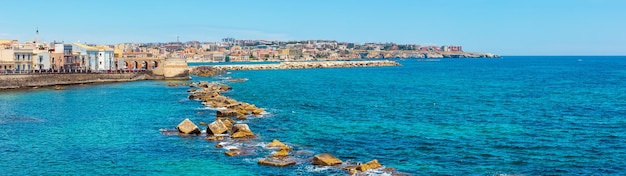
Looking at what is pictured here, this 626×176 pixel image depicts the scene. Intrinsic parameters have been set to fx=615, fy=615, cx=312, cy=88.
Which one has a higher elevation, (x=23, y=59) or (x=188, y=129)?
(x=23, y=59)

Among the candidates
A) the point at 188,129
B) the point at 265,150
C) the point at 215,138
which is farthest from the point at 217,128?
the point at 265,150

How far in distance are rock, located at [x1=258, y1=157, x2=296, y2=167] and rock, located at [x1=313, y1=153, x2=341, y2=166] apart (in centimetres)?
115

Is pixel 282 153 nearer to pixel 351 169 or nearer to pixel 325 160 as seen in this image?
pixel 325 160

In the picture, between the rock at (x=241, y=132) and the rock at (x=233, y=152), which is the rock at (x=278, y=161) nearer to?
the rock at (x=233, y=152)

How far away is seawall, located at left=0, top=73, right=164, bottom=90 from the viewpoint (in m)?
83.0

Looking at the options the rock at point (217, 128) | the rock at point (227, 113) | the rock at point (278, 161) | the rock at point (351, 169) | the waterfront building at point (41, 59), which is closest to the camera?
the rock at point (351, 169)

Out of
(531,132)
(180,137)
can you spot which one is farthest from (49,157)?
(531,132)

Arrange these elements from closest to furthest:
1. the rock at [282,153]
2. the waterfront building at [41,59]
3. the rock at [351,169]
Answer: the rock at [351,169] → the rock at [282,153] → the waterfront building at [41,59]

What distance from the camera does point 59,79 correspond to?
9256 cm

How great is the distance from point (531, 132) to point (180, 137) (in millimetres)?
23282

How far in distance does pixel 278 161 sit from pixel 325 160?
242 centimetres

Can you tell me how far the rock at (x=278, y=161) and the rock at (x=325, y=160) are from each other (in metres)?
1.15

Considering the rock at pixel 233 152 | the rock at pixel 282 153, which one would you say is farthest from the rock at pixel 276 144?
the rock at pixel 233 152

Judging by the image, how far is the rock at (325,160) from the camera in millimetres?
29906
